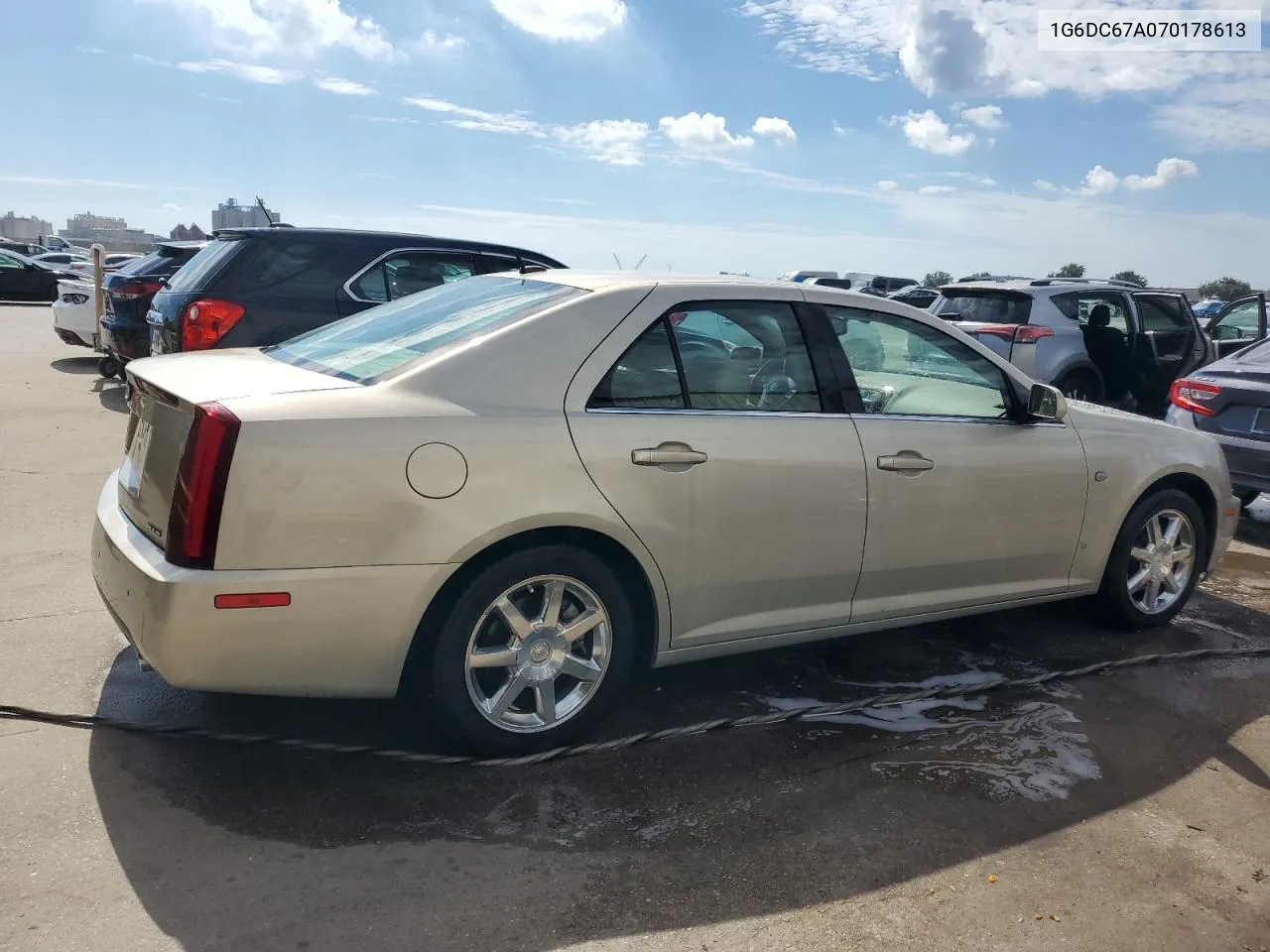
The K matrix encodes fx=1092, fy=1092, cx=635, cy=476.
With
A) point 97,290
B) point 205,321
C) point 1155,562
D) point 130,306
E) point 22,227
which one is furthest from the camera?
point 22,227

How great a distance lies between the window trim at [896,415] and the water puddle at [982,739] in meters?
1.11

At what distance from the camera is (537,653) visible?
11.7ft

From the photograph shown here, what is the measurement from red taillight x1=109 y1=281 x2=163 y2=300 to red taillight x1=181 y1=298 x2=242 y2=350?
2.92 m

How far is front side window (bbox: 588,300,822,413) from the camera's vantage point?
3762 millimetres

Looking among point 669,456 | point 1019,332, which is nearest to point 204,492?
point 669,456

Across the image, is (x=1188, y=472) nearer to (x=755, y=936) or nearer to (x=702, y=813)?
(x=702, y=813)

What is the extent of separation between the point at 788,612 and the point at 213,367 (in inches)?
88.0

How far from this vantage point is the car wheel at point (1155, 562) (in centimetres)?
517

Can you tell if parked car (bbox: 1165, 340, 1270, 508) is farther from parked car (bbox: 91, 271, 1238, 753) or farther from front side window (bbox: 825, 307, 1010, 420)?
front side window (bbox: 825, 307, 1010, 420)

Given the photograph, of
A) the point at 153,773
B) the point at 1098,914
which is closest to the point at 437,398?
the point at 153,773

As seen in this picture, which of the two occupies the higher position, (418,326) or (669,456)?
(418,326)

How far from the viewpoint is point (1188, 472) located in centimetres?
528

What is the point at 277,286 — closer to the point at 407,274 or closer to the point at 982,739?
the point at 407,274

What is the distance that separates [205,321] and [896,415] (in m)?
5.17
